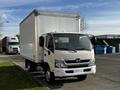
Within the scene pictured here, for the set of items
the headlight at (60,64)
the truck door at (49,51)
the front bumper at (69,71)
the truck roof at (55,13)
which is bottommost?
the front bumper at (69,71)

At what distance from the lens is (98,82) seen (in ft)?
50.3

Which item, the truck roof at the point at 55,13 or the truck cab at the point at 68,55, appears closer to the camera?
the truck cab at the point at 68,55

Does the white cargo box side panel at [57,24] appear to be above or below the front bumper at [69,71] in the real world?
above

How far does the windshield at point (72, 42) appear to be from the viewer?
47.3 ft

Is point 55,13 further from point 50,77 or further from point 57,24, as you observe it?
point 50,77

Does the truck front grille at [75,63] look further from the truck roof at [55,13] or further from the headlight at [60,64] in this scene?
the truck roof at [55,13]

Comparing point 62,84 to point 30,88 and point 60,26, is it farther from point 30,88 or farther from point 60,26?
point 60,26

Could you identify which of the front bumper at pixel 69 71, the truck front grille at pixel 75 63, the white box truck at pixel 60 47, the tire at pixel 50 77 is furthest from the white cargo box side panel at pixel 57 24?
the front bumper at pixel 69 71

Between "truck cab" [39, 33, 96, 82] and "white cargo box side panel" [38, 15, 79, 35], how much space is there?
147 cm

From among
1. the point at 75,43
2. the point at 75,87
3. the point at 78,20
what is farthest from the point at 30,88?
the point at 78,20

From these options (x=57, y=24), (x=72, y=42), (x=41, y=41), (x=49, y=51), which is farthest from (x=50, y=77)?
(x=57, y=24)

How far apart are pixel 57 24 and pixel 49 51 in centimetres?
260

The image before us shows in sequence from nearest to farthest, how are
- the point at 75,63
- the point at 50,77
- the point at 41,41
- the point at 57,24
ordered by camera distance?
1. the point at 75,63
2. the point at 50,77
3. the point at 41,41
4. the point at 57,24

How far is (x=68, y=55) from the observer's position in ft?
46.0
